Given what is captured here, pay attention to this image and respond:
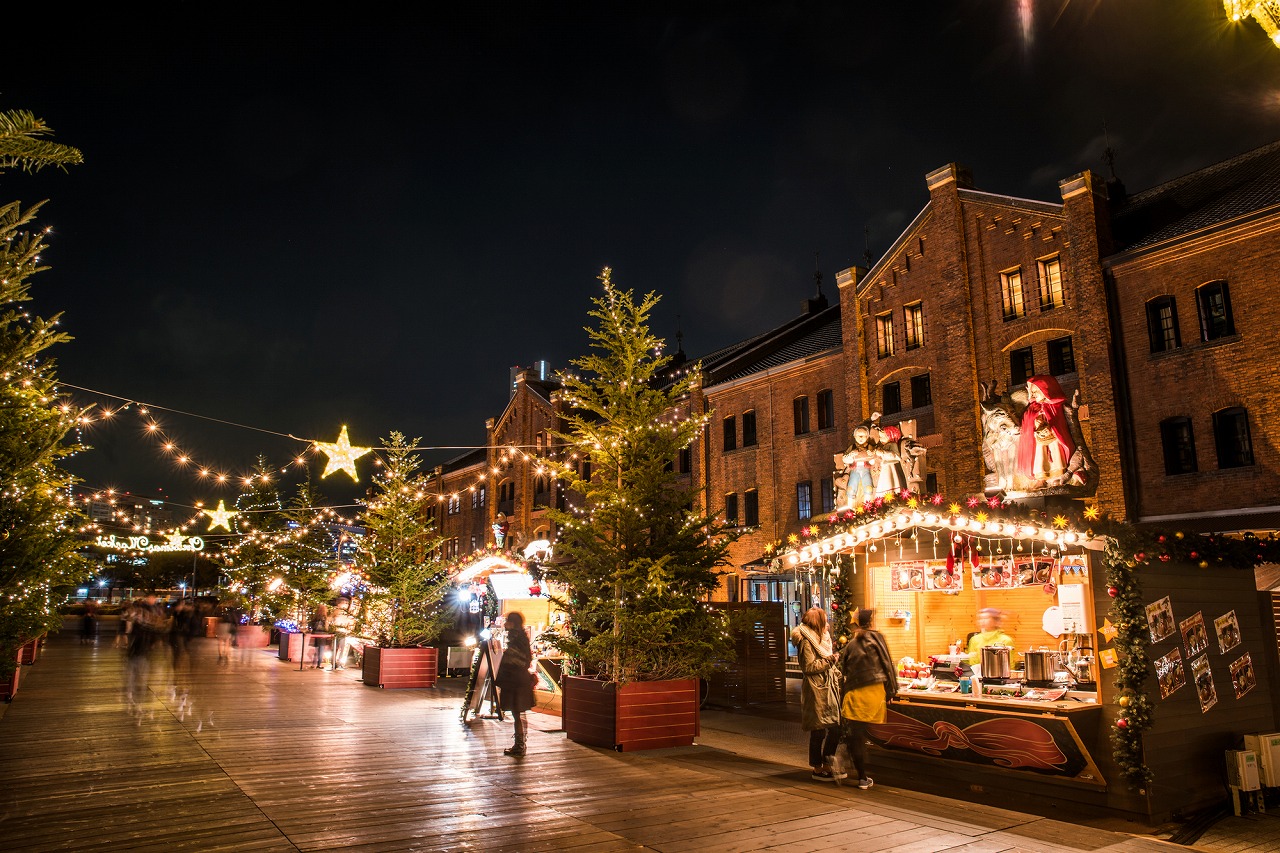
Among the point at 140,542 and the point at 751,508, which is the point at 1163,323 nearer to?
the point at 751,508

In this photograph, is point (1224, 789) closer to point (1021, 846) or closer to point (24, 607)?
point (1021, 846)

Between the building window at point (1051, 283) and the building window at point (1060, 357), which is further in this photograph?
the building window at point (1051, 283)

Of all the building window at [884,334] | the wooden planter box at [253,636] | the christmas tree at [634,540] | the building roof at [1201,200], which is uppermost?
the building roof at [1201,200]

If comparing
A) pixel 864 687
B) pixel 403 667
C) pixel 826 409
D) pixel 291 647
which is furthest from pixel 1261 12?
pixel 291 647

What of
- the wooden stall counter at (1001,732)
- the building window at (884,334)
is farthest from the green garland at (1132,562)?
the building window at (884,334)

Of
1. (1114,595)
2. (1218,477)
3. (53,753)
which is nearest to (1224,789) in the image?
(1114,595)

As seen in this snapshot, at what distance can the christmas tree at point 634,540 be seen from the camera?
10641mm

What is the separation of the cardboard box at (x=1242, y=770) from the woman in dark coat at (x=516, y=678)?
7.49m

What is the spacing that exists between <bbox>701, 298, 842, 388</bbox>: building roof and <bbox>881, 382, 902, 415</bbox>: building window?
266 cm

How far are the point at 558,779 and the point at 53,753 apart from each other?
5756mm

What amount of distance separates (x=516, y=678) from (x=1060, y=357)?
16689 mm

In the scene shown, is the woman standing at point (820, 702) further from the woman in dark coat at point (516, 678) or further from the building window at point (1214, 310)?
the building window at point (1214, 310)

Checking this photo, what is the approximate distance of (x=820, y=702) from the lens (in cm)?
888

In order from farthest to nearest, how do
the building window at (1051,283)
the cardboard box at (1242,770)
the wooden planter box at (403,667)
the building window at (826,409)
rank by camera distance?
1. the building window at (826,409)
2. the building window at (1051,283)
3. the wooden planter box at (403,667)
4. the cardboard box at (1242,770)
